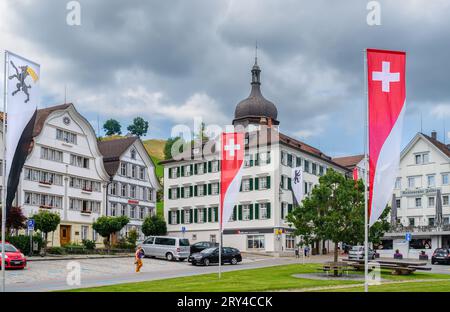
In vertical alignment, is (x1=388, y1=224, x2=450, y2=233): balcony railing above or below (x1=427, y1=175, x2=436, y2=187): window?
below

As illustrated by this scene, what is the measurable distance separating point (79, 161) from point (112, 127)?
110904 millimetres

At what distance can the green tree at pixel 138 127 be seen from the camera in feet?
576

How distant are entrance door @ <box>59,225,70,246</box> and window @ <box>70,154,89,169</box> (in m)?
6.18

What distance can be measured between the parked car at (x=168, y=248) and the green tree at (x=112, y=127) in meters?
125

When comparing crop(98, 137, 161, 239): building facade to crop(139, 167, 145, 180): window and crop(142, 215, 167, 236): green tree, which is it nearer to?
crop(139, 167, 145, 180): window

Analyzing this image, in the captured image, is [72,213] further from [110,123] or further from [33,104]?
[110,123]

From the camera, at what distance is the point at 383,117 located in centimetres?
1894

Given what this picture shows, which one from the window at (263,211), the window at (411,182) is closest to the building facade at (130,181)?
the window at (263,211)

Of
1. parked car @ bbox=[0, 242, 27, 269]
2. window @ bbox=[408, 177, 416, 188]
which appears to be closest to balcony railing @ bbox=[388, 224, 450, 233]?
window @ bbox=[408, 177, 416, 188]

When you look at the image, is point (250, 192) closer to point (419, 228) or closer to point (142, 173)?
point (142, 173)

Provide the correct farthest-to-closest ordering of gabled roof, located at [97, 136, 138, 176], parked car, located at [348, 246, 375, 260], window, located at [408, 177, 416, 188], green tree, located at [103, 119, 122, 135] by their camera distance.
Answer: green tree, located at [103, 119, 122, 135], window, located at [408, 177, 416, 188], gabled roof, located at [97, 136, 138, 176], parked car, located at [348, 246, 375, 260]

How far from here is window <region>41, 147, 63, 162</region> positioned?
61.5 meters

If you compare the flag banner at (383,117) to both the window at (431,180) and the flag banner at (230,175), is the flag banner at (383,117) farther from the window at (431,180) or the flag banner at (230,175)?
the window at (431,180)

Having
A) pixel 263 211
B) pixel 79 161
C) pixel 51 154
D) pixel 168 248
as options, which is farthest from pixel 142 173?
pixel 168 248
